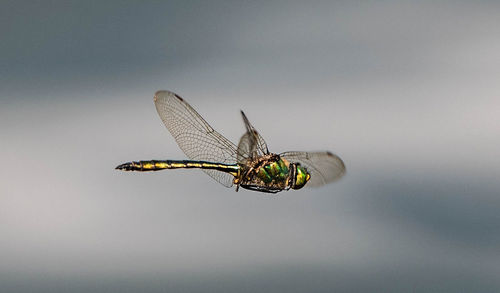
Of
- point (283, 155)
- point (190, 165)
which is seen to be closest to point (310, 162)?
point (283, 155)

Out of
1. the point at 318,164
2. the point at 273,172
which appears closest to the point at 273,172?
the point at 273,172

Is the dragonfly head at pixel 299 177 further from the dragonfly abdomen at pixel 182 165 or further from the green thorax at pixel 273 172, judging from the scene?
the dragonfly abdomen at pixel 182 165

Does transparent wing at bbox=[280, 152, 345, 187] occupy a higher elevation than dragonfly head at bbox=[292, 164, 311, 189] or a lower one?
higher

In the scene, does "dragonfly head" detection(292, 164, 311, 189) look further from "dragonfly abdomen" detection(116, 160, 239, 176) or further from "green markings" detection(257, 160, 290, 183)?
"dragonfly abdomen" detection(116, 160, 239, 176)

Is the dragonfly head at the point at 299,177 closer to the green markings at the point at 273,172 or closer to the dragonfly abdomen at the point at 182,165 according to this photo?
the green markings at the point at 273,172

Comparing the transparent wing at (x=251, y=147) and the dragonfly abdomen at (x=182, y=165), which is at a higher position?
the transparent wing at (x=251, y=147)

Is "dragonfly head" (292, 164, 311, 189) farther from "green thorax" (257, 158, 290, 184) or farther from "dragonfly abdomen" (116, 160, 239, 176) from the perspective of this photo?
"dragonfly abdomen" (116, 160, 239, 176)

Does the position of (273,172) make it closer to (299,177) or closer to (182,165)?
(299,177)
